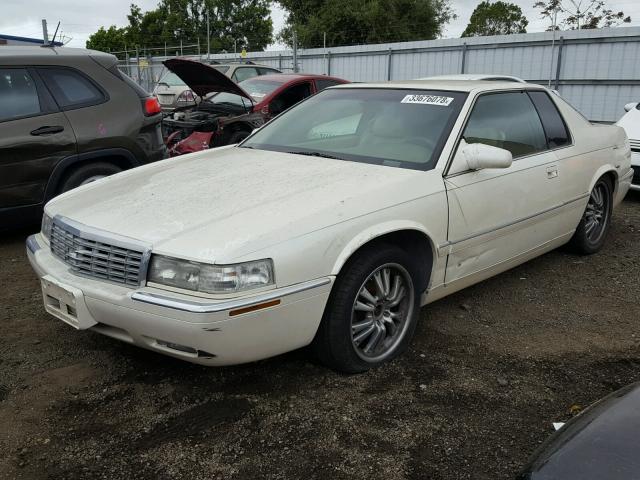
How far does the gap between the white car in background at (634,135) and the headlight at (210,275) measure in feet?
20.6

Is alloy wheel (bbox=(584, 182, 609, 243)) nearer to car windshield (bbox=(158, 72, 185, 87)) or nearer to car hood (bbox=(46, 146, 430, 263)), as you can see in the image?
car hood (bbox=(46, 146, 430, 263))

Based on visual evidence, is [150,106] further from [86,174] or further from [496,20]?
[496,20]

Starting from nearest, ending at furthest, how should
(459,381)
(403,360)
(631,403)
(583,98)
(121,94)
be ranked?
(631,403)
(459,381)
(403,360)
(121,94)
(583,98)

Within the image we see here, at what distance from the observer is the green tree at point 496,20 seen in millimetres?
65250

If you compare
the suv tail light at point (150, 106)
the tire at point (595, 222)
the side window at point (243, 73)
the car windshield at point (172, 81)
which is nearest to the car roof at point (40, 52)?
the suv tail light at point (150, 106)

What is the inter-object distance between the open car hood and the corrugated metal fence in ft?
27.6

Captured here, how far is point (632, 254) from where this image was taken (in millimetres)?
5352

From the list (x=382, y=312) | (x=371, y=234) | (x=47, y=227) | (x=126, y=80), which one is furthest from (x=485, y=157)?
(x=126, y=80)

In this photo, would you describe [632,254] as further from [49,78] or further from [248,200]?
[49,78]

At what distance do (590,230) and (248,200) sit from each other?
11.0 ft

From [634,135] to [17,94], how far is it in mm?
6891

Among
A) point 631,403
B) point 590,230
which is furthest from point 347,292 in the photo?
point 590,230

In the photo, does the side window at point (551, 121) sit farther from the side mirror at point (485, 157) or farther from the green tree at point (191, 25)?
the green tree at point (191, 25)

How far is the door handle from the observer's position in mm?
5148
